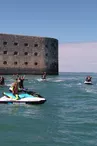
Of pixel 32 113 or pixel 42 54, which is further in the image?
pixel 42 54

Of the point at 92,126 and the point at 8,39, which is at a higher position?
the point at 8,39

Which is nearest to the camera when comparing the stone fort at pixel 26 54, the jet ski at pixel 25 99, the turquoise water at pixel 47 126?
the turquoise water at pixel 47 126

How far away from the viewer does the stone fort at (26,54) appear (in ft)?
242

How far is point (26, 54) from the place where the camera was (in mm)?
76312

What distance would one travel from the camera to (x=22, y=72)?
75.5 meters

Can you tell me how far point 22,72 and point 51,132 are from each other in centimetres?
6158

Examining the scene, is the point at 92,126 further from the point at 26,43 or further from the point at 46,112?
the point at 26,43

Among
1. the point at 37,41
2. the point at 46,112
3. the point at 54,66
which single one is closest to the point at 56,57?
the point at 54,66

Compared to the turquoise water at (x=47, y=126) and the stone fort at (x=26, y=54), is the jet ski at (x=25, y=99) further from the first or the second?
the stone fort at (x=26, y=54)

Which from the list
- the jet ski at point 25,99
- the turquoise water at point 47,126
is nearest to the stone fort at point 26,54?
the jet ski at point 25,99

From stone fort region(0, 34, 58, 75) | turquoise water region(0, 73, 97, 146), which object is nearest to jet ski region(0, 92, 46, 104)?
turquoise water region(0, 73, 97, 146)

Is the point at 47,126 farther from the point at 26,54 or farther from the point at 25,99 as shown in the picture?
the point at 26,54

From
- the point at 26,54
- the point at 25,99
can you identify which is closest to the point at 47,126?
the point at 25,99

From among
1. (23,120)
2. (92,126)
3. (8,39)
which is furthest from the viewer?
(8,39)
